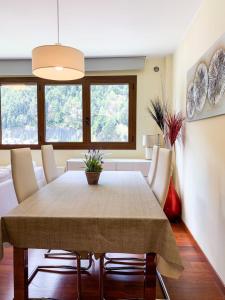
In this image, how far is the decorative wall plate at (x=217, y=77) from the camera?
195 centimetres

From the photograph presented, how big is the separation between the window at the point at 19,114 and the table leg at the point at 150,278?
3.57 m

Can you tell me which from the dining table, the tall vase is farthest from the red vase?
the dining table

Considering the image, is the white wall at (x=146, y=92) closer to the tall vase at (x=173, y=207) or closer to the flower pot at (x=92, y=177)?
the tall vase at (x=173, y=207)

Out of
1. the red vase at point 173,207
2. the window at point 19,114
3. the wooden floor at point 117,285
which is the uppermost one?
the window at point 19,114

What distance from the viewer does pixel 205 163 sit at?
2.41 m

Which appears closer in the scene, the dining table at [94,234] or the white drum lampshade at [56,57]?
the dining table at [94,234]

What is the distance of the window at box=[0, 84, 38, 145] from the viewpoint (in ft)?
14.8

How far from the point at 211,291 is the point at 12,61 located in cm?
429

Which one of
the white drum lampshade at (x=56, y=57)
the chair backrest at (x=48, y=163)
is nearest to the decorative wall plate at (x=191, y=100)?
the white drum lampshade at (x=56, y=57)

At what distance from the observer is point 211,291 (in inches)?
76.8

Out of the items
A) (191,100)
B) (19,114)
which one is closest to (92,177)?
(191,100)

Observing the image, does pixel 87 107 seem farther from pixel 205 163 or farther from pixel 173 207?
pixel 205 163

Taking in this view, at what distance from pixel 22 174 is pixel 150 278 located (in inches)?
48.2

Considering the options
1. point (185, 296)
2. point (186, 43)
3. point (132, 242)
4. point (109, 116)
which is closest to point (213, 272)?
point (185, 296)
